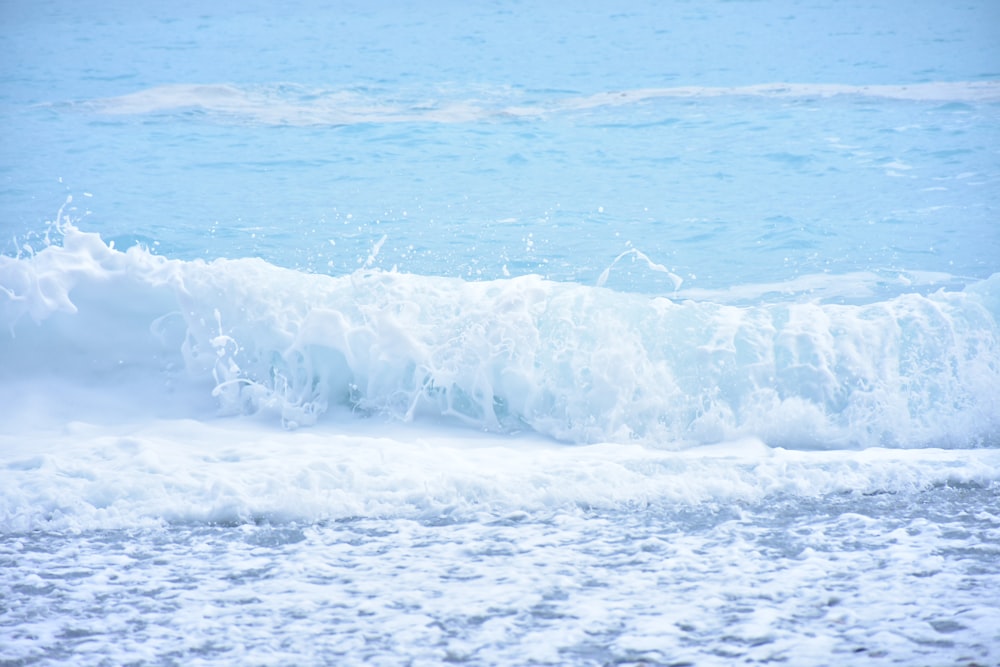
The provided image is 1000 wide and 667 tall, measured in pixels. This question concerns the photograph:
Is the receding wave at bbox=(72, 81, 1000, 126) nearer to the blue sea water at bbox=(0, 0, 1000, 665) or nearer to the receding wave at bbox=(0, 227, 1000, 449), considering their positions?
the blue sea water at bbox=(0, 0, 1000, 665)

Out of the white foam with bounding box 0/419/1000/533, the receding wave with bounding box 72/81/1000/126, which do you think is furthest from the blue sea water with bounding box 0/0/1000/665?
the receding wave with bounding box 72/81/1000/126

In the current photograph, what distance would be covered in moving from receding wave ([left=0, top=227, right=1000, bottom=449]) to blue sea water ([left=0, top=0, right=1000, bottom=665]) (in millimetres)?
17

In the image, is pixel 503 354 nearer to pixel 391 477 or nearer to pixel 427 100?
pixel 391 477

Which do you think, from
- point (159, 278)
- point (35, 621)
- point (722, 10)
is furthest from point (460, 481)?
point (722, 10)

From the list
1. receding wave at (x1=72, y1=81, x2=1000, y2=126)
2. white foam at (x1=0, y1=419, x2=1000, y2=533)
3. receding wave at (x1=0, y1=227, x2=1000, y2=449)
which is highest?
receding wave at (x1=72, y1=81, x2=1000, y2=126)

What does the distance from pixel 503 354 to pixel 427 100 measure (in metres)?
9.61

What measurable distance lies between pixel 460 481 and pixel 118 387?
2.10m

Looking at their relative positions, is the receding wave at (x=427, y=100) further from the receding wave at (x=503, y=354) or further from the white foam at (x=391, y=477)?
the white foam at (x=391, y=477)

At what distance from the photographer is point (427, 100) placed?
45.2 feet

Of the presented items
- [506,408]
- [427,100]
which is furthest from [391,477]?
[427,100]

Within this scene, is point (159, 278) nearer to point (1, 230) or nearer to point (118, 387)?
point (118, 387)

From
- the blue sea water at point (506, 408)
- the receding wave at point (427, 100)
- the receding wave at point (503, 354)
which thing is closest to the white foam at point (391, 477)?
the blue sea water at point (506, 408)

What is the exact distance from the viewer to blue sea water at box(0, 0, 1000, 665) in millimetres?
2846

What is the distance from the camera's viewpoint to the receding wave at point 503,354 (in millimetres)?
4543
